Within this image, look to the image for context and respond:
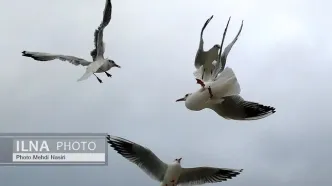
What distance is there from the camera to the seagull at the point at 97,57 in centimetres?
373

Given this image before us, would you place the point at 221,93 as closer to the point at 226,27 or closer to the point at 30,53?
the point at 226,27

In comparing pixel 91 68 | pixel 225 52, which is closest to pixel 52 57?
pixel 91 68

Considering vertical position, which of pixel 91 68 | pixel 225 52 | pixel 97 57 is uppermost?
pixel 97 57

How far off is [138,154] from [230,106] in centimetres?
106

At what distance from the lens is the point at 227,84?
9.51 ft

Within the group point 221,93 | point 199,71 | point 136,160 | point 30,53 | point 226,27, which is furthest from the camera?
point 136,160

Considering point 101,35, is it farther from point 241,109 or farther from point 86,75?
point 241,109

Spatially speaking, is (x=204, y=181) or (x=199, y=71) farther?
(x=204, y=181)

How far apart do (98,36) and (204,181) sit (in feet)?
3.99

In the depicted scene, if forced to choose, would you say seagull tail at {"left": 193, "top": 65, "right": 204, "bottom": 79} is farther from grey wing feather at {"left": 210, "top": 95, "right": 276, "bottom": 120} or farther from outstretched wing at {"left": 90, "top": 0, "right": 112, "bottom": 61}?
outstretched wing at {"left": 90, "top": 0, "right": 112, "bottom": 61}

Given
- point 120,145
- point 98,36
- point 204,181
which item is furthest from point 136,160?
point 98,36

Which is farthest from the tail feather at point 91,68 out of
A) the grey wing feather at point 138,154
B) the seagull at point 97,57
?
the grey wing feather at point 138,154

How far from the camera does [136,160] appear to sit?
4059 millimetres

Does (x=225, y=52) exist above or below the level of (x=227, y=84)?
above
